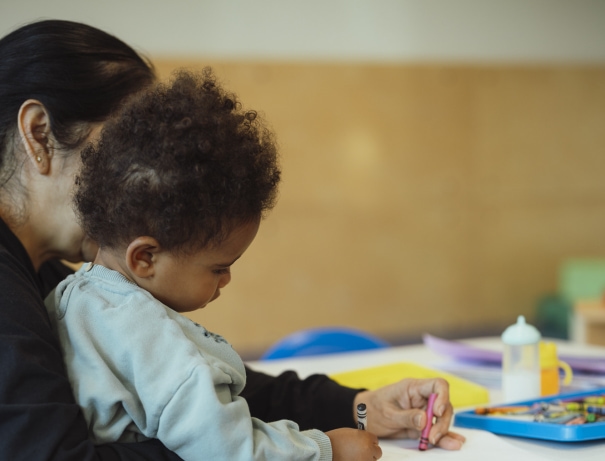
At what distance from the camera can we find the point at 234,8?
4555 millimetres

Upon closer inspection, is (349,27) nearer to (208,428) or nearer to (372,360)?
(372,360)

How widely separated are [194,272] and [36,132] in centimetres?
40

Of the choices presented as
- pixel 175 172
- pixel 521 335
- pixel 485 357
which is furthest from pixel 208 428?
pixel 485 357

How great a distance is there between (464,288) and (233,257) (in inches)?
176

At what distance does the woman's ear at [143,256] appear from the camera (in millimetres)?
852

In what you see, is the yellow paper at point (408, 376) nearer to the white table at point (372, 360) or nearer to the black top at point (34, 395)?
the white table at point (372, 360)

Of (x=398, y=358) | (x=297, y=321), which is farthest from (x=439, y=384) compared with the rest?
(x=297, y=321)

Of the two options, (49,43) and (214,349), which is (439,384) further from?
(49,43)

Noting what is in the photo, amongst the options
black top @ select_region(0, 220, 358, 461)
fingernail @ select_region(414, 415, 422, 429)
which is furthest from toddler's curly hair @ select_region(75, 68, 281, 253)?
fingernail @ select_region(414, 415, 422, 429)

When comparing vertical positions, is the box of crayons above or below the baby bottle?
below

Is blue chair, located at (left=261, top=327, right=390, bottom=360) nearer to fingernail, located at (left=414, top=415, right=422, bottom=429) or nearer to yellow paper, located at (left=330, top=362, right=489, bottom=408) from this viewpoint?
yellow paper, located at (left=330, top=362, right=489, bottom=408)

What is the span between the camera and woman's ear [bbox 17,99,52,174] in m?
1.09

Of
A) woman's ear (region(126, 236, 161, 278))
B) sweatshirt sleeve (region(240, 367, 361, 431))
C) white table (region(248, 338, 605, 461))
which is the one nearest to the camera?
woman's ear (region(126, 236, 161, 278))

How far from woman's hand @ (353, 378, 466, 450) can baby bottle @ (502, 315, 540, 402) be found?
242mm
